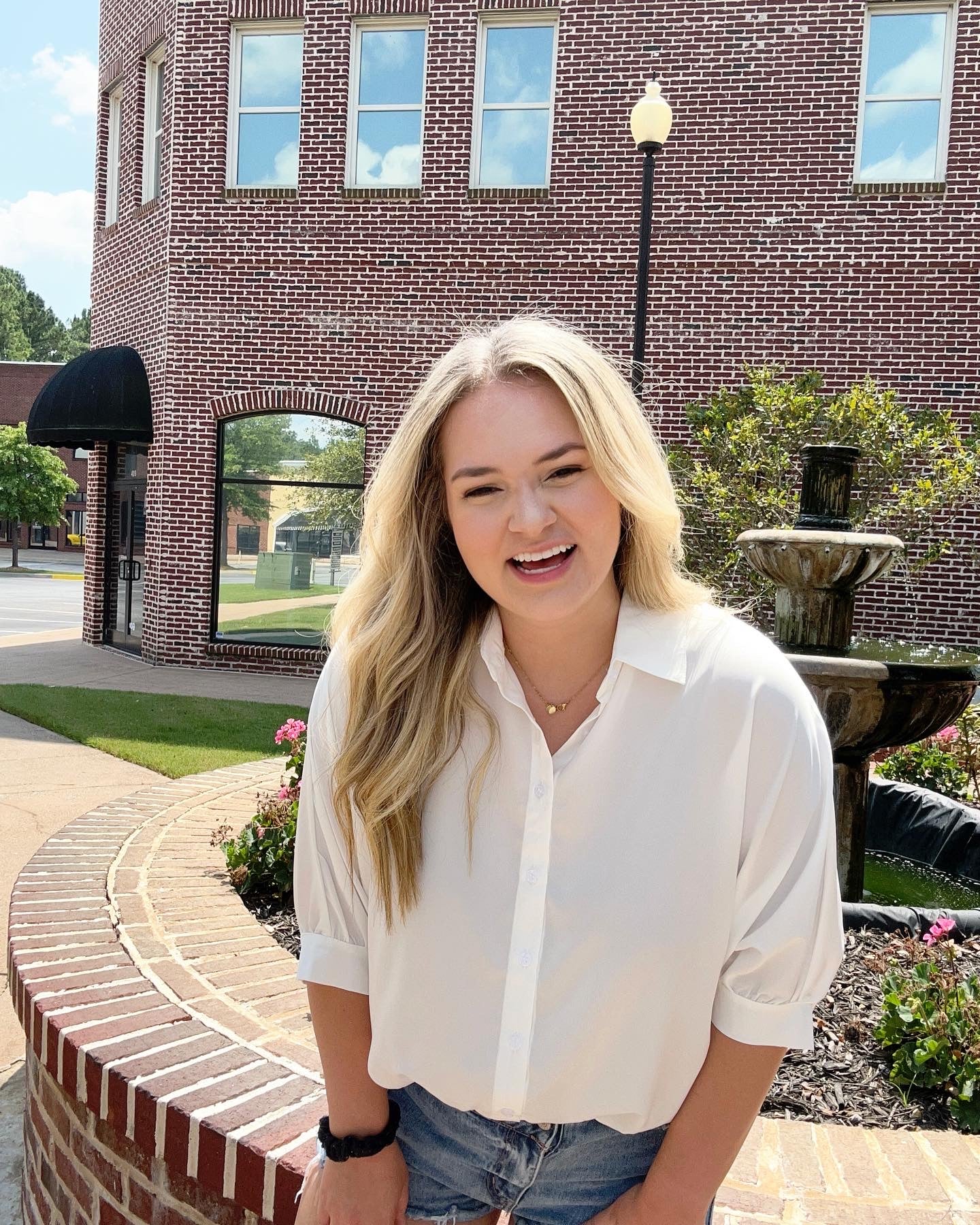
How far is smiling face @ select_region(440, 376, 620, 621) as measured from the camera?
160 centimetres

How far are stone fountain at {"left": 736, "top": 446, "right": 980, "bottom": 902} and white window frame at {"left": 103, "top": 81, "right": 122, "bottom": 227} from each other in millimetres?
12641

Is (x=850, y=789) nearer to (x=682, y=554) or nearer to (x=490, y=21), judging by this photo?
(x=682, y=554)

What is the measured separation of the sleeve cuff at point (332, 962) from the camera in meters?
1.67

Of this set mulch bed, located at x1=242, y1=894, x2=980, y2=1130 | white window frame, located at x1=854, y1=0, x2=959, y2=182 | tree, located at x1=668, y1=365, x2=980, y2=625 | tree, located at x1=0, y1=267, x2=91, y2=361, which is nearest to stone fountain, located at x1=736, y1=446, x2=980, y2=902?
mulch bed, located at x1=242, y1=894, x2=980, y2=1130

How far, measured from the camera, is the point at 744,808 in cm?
149

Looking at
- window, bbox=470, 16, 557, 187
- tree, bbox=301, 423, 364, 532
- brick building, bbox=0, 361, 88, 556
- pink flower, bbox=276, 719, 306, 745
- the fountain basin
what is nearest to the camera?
the fountain basin

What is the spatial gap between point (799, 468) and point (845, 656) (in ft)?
20.3

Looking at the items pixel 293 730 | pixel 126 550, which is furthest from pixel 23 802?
pixel 126 550

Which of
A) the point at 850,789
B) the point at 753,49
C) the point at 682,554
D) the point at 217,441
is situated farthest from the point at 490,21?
the point at 682,554

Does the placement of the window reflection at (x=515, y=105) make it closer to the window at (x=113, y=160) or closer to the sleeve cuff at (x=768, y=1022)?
the window at (x=113, y=160)

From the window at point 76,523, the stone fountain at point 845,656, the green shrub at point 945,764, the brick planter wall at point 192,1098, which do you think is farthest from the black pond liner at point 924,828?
the window at point 76,523

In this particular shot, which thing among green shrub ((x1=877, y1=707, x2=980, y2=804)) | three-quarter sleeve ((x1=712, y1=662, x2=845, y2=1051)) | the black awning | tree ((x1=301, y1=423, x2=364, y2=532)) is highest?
the black awning

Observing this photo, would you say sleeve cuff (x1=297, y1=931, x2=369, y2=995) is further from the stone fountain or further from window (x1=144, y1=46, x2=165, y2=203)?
window (x1=144, y1=46, x2=165, y2=203)

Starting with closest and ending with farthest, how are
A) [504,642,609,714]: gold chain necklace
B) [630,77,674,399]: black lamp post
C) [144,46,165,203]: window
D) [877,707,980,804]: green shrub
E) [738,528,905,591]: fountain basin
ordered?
[504,642,609,714]: gold chain necklace < [738,528,905,591]: fountain basin < [877,707,980,804]: green shrub < [630,77,674,399]: black lamp post < [144,46,165,203]: window
